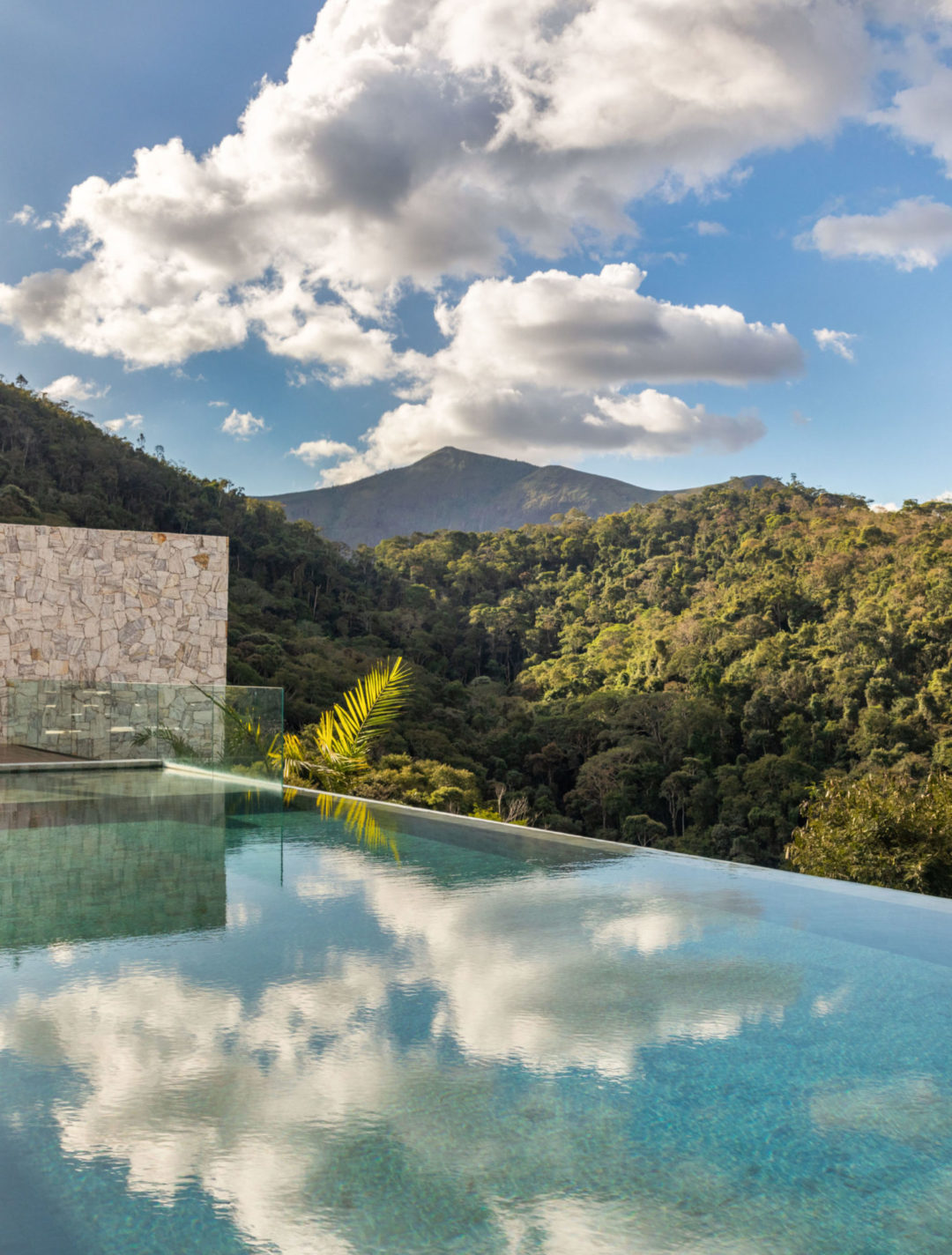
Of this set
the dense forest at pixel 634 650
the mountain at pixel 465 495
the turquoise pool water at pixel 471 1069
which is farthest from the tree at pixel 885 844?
the mountain at pixel 465 495

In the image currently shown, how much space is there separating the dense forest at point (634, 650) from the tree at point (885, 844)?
9291mm

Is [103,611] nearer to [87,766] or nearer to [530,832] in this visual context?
[87,766]

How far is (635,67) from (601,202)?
13448 mm

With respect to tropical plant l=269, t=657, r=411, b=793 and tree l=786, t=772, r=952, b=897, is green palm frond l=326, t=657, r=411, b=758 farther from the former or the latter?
tree l=786, t=772, r=952, b=897

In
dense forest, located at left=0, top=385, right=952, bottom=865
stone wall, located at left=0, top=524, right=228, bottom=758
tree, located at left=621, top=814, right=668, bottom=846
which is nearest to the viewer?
stone wall, located at left=0, top=524, right=228, bottom=758

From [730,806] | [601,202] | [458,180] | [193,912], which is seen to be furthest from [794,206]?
[193,912]

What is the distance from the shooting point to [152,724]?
8.95m

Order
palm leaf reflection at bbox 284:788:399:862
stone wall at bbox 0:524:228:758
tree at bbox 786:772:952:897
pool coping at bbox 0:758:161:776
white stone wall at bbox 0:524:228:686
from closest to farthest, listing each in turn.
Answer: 1. palm leaf reflection at bbox 284:788:399:862
2. tree at bbox 786:772:952:897
3. pool coping at bbox 0:758:161:776
4. stone wall at bbox 0:524:228:758
5. white stone wall at bbox 0:524:228:686

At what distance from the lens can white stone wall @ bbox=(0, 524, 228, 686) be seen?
1315cm

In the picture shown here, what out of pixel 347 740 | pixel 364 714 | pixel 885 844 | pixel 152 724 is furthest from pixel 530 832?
pixel 152 724

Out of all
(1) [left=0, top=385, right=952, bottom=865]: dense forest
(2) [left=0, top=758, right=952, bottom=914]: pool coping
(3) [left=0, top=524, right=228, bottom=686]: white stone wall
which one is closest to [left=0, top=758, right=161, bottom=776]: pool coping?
(2) [left=0, top=758, right=952, bottom=914]: pool coping

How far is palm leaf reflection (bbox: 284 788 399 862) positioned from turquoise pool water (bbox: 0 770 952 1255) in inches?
47.5

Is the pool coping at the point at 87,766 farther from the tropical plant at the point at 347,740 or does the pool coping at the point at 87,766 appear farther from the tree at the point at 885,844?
the tree at the point at 885,844

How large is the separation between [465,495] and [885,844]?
243 feet
